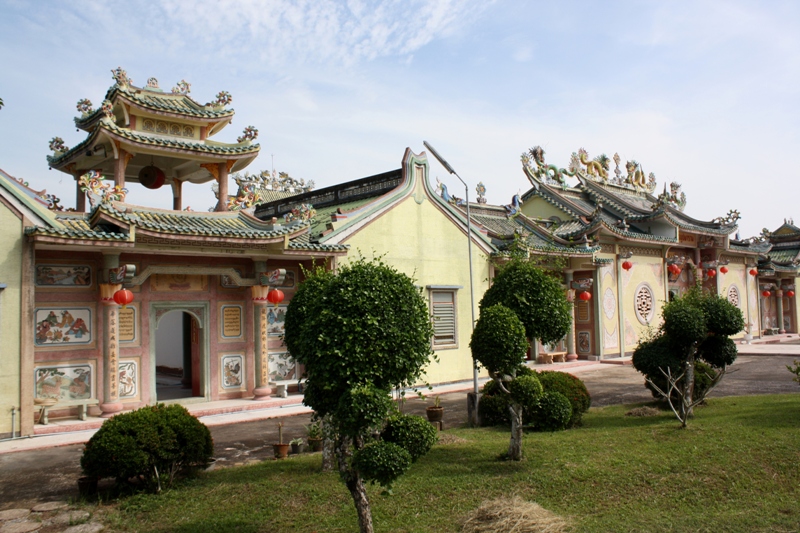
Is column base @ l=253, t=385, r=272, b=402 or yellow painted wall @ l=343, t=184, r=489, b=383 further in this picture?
yellow painted wall @ l=343, t=184, r=489, b=383

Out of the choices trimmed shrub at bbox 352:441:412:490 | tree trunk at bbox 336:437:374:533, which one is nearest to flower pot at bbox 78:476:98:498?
tree trunk at bbox 336:437:374:533

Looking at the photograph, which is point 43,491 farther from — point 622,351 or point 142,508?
point 622,351

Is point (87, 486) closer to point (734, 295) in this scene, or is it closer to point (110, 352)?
point (110, 352)

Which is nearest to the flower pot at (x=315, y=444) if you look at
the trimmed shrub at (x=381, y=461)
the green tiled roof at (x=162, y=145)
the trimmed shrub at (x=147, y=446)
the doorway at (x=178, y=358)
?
the trimmed shrub at (x=147, y=446)

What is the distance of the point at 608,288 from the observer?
74.8ft

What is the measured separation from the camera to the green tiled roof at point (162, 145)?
13211 mm

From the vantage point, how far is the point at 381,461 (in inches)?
212

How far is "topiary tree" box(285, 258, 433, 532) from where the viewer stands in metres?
5.47

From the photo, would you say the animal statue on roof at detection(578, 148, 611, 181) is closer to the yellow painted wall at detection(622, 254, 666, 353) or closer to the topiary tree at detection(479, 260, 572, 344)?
the yellow painted wall at detection(622, 254, 666, 353)

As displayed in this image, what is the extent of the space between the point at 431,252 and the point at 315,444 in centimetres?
844

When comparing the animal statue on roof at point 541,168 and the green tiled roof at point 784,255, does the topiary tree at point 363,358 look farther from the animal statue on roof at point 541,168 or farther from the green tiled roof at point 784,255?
the green tiled roof at point 784,255

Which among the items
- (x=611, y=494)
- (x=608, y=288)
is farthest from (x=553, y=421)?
(x=608, y=288)

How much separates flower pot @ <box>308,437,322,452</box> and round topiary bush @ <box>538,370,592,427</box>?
12.5ft

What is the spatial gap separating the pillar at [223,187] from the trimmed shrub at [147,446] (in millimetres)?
7986
